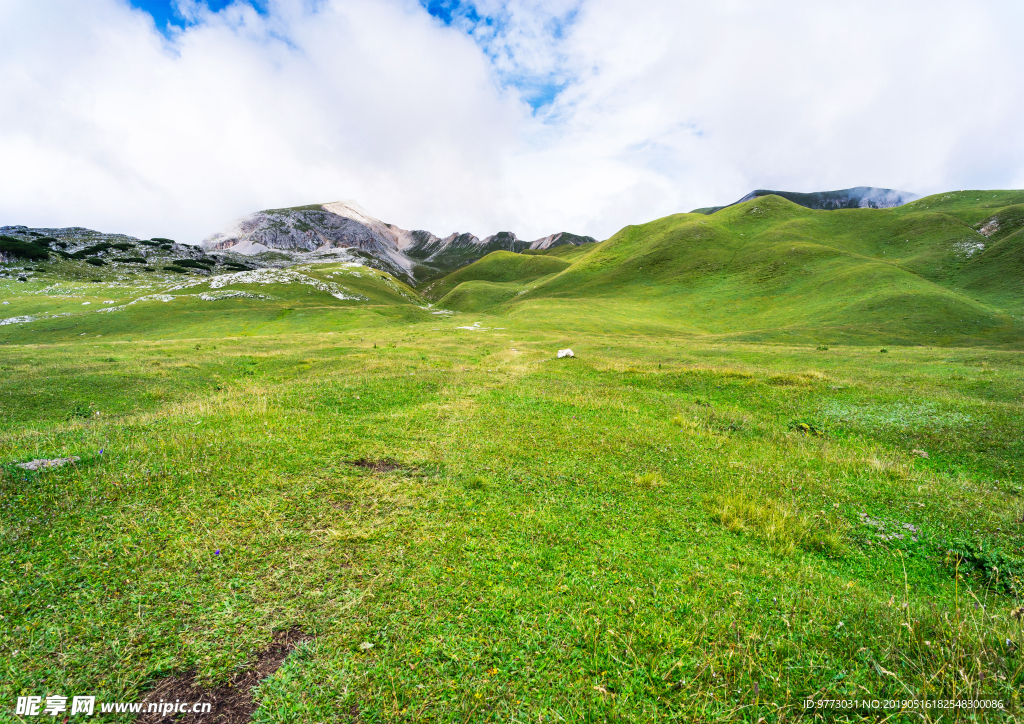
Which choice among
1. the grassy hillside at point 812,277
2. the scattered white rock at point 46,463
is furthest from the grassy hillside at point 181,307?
the scattered white rock at point 46,463

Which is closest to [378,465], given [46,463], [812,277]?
[46,463]

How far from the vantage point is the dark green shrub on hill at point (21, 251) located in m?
135

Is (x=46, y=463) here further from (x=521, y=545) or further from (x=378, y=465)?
(x=521, y=545)

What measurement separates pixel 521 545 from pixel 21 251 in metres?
227

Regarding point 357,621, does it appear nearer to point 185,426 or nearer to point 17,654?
point 17,654

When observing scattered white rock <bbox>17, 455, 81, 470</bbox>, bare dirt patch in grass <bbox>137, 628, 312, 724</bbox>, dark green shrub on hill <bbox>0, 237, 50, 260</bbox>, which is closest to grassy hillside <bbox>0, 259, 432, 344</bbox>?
dark green shrub on hill <bbox>0, 237, 50, 260</bbox>

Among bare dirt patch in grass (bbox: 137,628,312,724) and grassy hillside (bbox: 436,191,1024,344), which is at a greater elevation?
grassy hillside (bbox: 436,191,1024,344)

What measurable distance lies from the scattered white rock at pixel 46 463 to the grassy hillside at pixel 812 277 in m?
63.6

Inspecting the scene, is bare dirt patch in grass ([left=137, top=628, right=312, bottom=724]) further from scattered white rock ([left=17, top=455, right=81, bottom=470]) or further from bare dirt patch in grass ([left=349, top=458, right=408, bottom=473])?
scattered white rock ([left=17, top=455, right=81, bottom=470])

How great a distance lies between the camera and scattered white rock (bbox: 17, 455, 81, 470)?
9.10m

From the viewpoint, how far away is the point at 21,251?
13825 cm

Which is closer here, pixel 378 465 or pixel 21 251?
pixel 378 465

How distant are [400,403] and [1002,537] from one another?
19119 mm

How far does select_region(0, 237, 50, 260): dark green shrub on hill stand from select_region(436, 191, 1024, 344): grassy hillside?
15504cm
